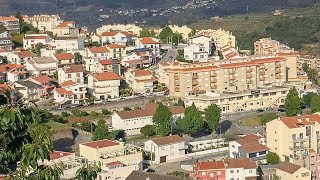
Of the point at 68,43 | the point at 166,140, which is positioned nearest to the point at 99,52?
the point at 68,43

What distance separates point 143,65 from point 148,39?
2180 mm

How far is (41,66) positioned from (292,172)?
11.0 meters

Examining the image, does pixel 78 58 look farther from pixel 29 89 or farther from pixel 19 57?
pixel 29 89

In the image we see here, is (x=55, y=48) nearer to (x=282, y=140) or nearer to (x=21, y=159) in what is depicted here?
(x=282, y=140)

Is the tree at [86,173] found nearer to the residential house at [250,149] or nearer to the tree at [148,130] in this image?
the residential house at [250,149]

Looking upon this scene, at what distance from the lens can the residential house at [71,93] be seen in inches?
768

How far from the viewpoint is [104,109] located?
1923 centimetres

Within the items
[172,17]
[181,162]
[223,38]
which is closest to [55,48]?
[223,38]

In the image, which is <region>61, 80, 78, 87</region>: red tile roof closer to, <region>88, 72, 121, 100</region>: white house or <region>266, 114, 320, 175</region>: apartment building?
<region>88, 72, 121, 100</region>: white house

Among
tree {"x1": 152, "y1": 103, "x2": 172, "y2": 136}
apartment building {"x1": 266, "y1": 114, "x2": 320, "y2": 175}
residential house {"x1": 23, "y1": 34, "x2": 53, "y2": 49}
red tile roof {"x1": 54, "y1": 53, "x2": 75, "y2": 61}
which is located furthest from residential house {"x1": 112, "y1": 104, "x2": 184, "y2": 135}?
residential house {"x1": 23, "y1": 34, "x2": 53, "y2": 49}

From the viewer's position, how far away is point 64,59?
74.2ft

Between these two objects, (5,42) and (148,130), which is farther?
(5,42)

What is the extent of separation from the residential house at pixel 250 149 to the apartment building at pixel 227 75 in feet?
18.1

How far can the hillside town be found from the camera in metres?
14.6
